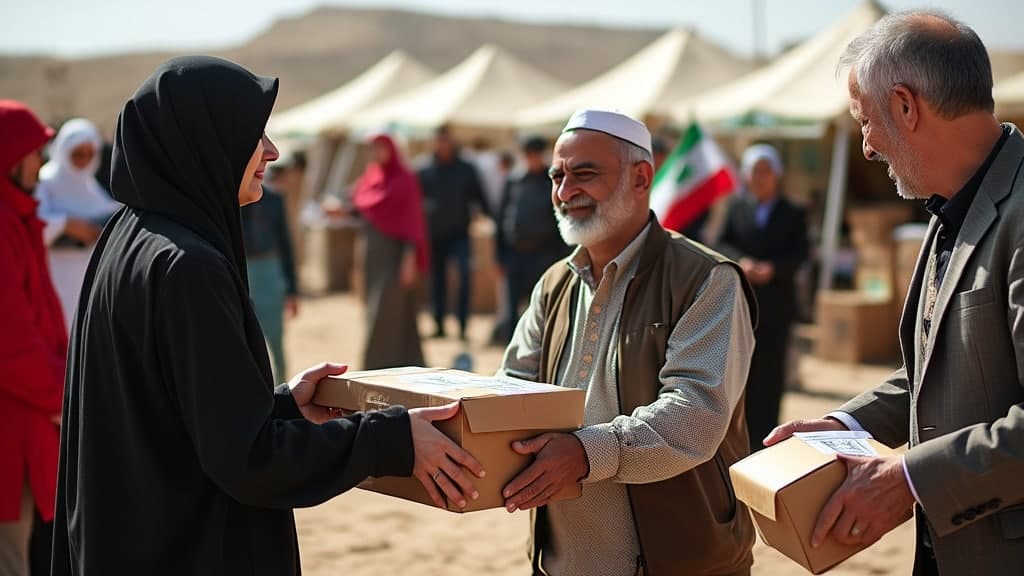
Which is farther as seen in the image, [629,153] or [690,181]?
[690,181]

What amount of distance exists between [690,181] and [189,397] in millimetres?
5995

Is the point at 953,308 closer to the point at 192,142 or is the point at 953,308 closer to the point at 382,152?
the point at 192,142

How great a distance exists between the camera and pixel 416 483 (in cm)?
248

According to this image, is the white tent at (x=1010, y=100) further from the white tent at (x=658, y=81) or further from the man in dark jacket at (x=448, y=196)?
the man in dark jacket at (x=448, y=196)

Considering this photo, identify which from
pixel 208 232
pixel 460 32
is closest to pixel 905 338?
pixel 208 232

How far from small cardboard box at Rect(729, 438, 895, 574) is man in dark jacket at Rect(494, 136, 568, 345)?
8.19 meters

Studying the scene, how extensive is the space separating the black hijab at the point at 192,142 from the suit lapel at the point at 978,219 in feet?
4.58

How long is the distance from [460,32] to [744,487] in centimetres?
8491

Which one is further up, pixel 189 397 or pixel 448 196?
pixel 189 397

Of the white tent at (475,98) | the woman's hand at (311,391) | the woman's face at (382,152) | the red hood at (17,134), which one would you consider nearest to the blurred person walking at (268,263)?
the woman's face at (382,152)

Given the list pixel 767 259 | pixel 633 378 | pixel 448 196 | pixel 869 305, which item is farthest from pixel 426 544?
pixel 448 196

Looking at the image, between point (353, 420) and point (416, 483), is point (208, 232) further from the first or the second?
point (416, 483)

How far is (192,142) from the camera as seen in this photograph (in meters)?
2.23

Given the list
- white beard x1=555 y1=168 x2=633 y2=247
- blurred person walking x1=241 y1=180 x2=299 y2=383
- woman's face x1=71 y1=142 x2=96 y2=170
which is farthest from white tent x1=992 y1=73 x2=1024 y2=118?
white beard x1=555 y1=168 x2=633 y2=247
